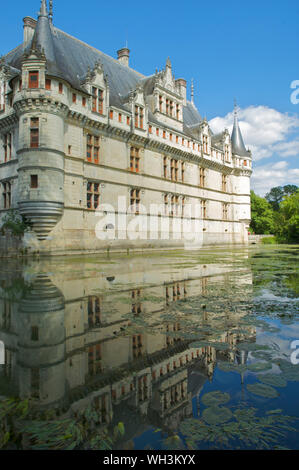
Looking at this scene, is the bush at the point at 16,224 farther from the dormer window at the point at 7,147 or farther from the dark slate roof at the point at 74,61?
the dark slate roof at the point at 74,61

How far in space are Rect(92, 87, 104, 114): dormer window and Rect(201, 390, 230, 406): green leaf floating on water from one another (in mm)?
23157

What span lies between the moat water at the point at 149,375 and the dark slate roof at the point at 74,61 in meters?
19.2

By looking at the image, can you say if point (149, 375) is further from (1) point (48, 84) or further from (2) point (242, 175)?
(2) point (242, 175)

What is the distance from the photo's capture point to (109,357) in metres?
2.94

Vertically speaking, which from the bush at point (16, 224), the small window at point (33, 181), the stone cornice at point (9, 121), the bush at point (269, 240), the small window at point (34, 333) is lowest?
the small window at point (34, 333)

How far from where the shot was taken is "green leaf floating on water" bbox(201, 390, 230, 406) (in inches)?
84.6

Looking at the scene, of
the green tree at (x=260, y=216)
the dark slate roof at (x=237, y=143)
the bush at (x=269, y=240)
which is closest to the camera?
the dark slate roof at (x=237, y=143)

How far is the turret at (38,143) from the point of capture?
1852 cm

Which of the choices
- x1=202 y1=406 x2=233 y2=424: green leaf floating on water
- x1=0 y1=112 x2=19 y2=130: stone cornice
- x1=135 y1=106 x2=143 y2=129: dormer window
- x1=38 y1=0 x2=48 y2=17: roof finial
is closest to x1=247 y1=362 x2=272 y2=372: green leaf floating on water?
x1=202 y1=406 x2=233 y2=424: green leaf floating on water

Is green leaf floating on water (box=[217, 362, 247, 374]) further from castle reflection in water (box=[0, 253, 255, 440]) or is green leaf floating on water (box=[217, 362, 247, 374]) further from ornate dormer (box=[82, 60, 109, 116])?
ornate dormer (box=[82, 60, 109, 116])

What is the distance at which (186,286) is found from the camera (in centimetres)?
691

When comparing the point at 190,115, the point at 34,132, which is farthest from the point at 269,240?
the point at 34,132

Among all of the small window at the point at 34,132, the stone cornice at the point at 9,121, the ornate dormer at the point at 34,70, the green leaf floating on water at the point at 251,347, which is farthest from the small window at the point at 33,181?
the green leaf floating on water at the point at 251,347
